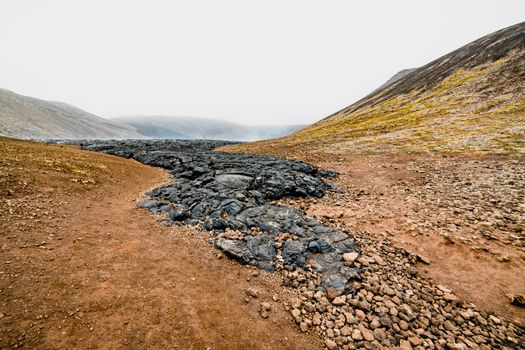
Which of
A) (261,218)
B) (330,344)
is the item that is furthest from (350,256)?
(261,218)

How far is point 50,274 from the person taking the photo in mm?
7809

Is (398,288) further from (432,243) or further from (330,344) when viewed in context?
(432,243)

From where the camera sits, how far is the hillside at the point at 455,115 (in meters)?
33.8

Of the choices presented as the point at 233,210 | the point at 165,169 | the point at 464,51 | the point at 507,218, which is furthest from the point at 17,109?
the point at 464,51

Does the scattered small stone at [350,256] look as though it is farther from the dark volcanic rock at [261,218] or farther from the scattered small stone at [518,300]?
the scattered small stone at [518,300]

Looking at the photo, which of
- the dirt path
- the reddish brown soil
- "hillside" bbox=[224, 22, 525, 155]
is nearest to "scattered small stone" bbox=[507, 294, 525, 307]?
the reddish brown soil

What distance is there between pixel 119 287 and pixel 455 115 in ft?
227

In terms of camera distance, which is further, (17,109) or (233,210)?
(17,109)

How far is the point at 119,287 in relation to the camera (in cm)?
768

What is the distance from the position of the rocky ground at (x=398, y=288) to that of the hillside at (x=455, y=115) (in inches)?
771

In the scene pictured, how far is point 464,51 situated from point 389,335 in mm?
144467

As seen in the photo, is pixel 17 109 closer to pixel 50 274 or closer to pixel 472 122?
pixel 50 274

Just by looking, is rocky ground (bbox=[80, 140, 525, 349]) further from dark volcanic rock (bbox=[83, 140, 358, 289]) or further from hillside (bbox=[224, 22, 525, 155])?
hillside (bbox=[224, 22, 525, 155])

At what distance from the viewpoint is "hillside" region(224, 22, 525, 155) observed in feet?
111
